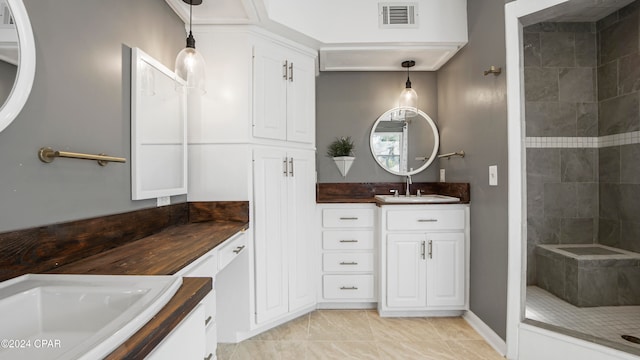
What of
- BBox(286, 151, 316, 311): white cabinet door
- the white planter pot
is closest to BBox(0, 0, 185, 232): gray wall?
BBox(286, 151, 316, 311): white cabinet door

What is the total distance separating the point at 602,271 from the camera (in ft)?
7.18

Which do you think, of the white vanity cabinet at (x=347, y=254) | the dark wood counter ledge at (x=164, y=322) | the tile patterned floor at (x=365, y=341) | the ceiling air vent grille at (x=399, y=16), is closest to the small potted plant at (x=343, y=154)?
the white vanity cabinet at (x=347, y=254)

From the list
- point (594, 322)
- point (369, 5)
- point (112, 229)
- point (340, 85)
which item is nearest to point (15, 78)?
point (112, 229)

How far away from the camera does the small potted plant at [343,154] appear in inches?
113

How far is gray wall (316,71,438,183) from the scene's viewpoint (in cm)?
298

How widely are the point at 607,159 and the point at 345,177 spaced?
2.29m

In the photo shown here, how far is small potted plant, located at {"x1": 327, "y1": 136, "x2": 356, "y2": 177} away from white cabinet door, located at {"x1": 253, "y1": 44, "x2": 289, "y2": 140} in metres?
0.81

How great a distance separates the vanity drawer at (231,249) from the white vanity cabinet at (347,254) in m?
0.79

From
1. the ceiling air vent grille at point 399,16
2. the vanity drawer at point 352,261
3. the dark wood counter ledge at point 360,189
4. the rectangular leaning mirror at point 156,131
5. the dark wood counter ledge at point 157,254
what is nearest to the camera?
the dark wood counter ledge at point 157,254

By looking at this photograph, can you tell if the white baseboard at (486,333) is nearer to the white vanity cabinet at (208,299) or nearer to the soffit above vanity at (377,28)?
the white vanity cabinet at (208,299)

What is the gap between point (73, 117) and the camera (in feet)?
3.59

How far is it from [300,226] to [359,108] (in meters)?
1.41

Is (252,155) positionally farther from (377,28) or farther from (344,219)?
(377,28)

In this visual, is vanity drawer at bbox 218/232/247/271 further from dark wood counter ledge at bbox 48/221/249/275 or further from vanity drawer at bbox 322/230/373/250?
vanity drawer at bbox 322/230/373/250
